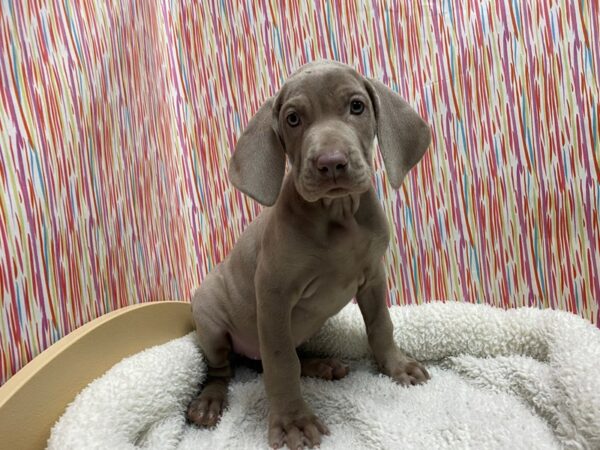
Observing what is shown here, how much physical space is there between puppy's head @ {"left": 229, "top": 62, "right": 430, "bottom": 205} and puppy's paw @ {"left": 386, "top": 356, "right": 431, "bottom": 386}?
0.86 m

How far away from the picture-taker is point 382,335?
80.7 inches

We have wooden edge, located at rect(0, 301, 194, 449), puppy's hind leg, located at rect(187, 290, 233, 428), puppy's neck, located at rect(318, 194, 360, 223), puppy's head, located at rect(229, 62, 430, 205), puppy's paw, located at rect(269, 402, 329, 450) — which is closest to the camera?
wooden edge, located at rect(0, 301, 194, 449)

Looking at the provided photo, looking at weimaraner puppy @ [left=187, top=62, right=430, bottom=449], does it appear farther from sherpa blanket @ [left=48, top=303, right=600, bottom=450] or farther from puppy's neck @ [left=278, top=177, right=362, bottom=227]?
sherpa blanket @ [left=48, top=303, right=600, bottom=450]

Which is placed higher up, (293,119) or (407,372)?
(293,119)

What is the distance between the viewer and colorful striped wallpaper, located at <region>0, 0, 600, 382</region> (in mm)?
1802

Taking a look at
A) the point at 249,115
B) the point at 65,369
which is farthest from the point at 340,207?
the point at 249,115

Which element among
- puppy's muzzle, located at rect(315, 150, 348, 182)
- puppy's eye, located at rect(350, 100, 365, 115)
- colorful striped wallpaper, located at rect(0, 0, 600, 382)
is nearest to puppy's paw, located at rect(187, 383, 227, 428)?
colorful striped wallpaper, located at rect(0, 0, 600, 382)

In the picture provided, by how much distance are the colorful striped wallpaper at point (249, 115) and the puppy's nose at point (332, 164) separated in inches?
39.4

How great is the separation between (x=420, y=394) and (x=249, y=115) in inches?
69.2

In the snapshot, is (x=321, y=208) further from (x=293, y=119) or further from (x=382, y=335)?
(x=382, y=335)

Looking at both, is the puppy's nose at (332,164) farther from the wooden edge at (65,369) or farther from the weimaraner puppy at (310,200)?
the wooden edge at (65,369)

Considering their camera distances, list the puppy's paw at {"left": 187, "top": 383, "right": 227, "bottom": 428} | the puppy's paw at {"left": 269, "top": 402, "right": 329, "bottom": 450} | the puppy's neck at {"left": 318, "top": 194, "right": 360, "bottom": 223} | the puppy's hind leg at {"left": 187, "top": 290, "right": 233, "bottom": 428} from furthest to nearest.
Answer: the puppy's hind leg at {"left": 187, "top": 290, "right": 233, "bottom": 428} → the puppy's paw at {"left": 187, "top": 383, "right": 227, "bottom": 428} → the puppy's neck at {"left": 318, "top": 194, "right": 360, "bottom": 223} → the puppy's paw at {"left": 269, "top": 402, "right": 329, "bottom": 450}

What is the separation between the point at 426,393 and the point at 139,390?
1115 millimetres

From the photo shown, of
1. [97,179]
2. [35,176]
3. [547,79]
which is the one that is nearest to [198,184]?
[97,179]
